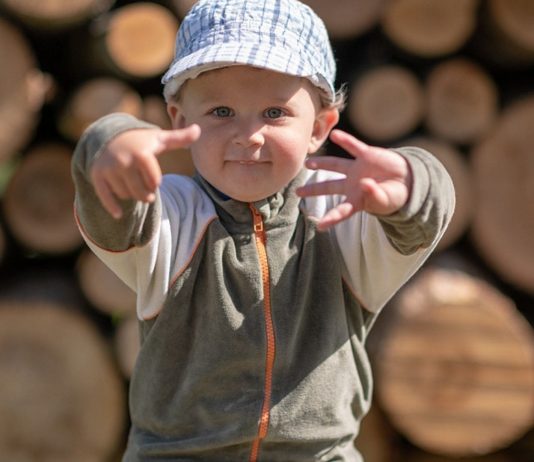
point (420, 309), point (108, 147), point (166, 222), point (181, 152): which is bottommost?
point (420, 309)

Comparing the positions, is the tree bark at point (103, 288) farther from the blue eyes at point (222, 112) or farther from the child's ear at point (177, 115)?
the blue eyes at point (222, 112)

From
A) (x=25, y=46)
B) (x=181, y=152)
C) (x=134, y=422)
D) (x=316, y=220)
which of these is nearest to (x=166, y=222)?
(x=316, y=220)

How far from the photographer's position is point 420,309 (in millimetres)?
2562

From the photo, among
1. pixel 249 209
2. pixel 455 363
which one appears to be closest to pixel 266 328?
pixel 249 209

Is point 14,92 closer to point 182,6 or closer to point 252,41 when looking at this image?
point 182,6

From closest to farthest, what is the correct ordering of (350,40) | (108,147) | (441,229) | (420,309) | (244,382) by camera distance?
(108,147) → (441,229) → (244,382) → (420,309) → (350,40)

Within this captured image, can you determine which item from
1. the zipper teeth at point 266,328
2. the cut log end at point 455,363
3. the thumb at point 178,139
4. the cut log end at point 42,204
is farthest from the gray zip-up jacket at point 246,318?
the cut log end at point 42,204

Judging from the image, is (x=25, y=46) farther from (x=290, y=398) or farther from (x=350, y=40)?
(x=290, y=398)

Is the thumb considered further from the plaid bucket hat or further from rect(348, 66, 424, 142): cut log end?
rect(348, 66, 424, 142): cut log end

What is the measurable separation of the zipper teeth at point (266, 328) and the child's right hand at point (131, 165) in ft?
1.02

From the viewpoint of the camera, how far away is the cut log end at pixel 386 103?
102 inches

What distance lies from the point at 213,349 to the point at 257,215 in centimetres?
23

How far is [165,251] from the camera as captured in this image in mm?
Answer: 1549

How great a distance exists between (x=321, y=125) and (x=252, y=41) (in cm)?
23
